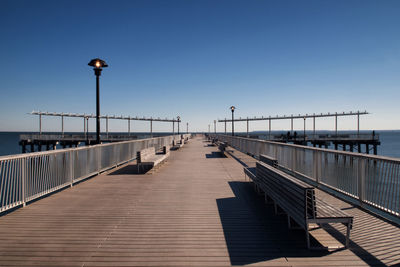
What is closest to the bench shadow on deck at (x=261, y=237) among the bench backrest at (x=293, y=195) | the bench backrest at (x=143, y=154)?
the bench backrest at (x=293, y=195)

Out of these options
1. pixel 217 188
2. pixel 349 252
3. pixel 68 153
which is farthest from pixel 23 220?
pixel 349 252

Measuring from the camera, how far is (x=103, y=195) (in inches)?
228

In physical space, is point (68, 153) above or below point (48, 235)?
above

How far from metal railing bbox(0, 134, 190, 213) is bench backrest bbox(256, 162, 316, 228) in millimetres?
4965

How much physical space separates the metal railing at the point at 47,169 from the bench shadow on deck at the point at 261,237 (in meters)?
4.22

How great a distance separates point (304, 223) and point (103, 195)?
471 centimetres

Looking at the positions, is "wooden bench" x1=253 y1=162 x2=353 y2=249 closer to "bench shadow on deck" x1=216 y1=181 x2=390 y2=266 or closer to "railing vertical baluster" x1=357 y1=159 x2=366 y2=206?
"bench shadow on deck" x1=216 y1=181 x2=390 y2=266

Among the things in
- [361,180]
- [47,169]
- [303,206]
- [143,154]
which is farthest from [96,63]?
[361,180]

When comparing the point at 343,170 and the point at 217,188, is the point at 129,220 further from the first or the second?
the point at 343,170

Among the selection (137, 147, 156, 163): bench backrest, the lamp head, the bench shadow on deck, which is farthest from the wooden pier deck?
the lamp head

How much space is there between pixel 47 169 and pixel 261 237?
Answer: 5.34 m

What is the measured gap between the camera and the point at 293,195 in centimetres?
331

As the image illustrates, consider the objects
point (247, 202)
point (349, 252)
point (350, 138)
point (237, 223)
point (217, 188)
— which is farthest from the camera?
point (350, 138)

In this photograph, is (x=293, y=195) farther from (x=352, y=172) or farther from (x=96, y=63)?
(x=96, y=63)
